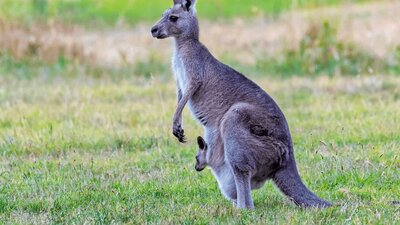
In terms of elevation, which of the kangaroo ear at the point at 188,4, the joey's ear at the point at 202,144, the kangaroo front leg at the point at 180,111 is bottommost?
the joey's ear at the point at 202,144

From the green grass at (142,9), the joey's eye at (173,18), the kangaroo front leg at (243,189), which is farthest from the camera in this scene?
the green grass at (142,9)

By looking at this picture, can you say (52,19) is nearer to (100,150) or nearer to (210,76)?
(100,150)

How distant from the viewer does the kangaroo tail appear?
6355 millimetres

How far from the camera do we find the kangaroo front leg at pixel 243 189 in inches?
247

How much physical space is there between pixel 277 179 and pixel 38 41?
9.51 metres

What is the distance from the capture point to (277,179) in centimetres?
644

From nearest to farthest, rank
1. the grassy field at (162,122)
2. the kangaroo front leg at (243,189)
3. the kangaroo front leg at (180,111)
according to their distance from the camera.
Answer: the kangaroo front leg at (243,189), the grassy field at (162,122), the kangaroo front leg at (180,111)

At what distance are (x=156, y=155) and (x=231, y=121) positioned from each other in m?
2.42

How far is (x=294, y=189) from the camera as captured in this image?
6383mm

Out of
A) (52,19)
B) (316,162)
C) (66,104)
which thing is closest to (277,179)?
(316,162)

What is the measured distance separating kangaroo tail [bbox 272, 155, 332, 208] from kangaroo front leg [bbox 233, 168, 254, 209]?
26 cm

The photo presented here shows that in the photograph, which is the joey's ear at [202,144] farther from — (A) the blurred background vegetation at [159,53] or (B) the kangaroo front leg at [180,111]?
(A) the blurred background vegetation at [159,53]

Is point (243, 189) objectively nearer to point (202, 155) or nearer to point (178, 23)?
point (202, 155)

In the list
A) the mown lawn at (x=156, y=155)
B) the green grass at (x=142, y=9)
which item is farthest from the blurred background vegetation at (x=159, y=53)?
the green grass at (x=142, y=9)
